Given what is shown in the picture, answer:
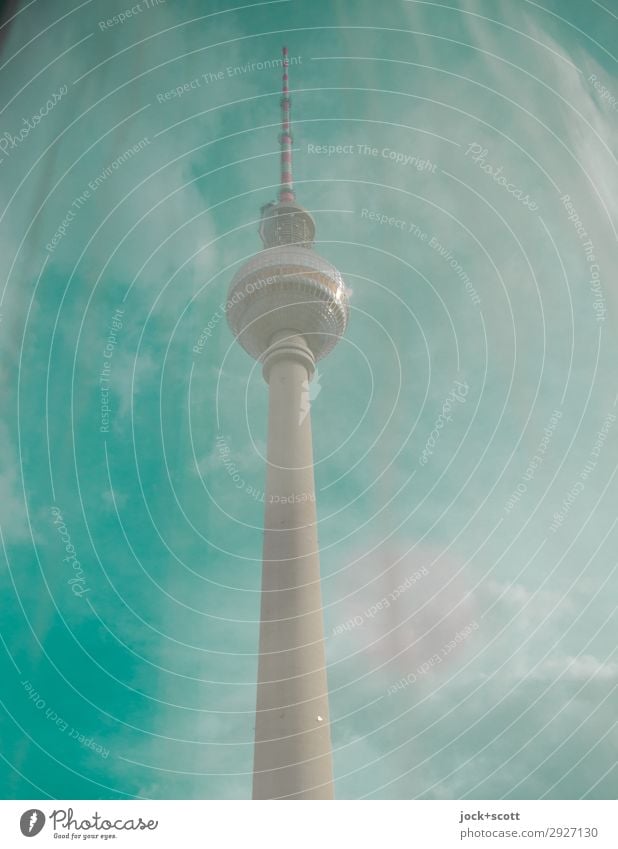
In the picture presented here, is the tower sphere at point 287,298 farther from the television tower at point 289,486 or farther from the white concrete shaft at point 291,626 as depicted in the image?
the white concrete shaft at point 291,626

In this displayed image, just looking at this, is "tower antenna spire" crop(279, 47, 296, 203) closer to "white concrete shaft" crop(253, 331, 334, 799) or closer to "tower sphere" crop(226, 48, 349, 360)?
"tower sphere" crop(226, 48, 349, 360)

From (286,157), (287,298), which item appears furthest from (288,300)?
(286,157)

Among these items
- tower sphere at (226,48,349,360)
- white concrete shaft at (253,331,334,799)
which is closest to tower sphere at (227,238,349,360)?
tower sphere at (226,48,349,360)

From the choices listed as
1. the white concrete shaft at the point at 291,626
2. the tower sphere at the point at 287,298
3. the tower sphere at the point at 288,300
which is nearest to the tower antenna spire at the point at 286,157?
the tower sphere at the point at 287,298

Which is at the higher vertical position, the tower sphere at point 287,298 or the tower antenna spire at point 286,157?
the tower antenna spire at point 286,157

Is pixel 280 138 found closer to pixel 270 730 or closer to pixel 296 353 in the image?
pixel 296 353

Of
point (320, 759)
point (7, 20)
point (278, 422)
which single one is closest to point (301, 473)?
point (278, 422)

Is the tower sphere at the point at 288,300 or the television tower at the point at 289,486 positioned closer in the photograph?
the television tower at the point at 289,486
